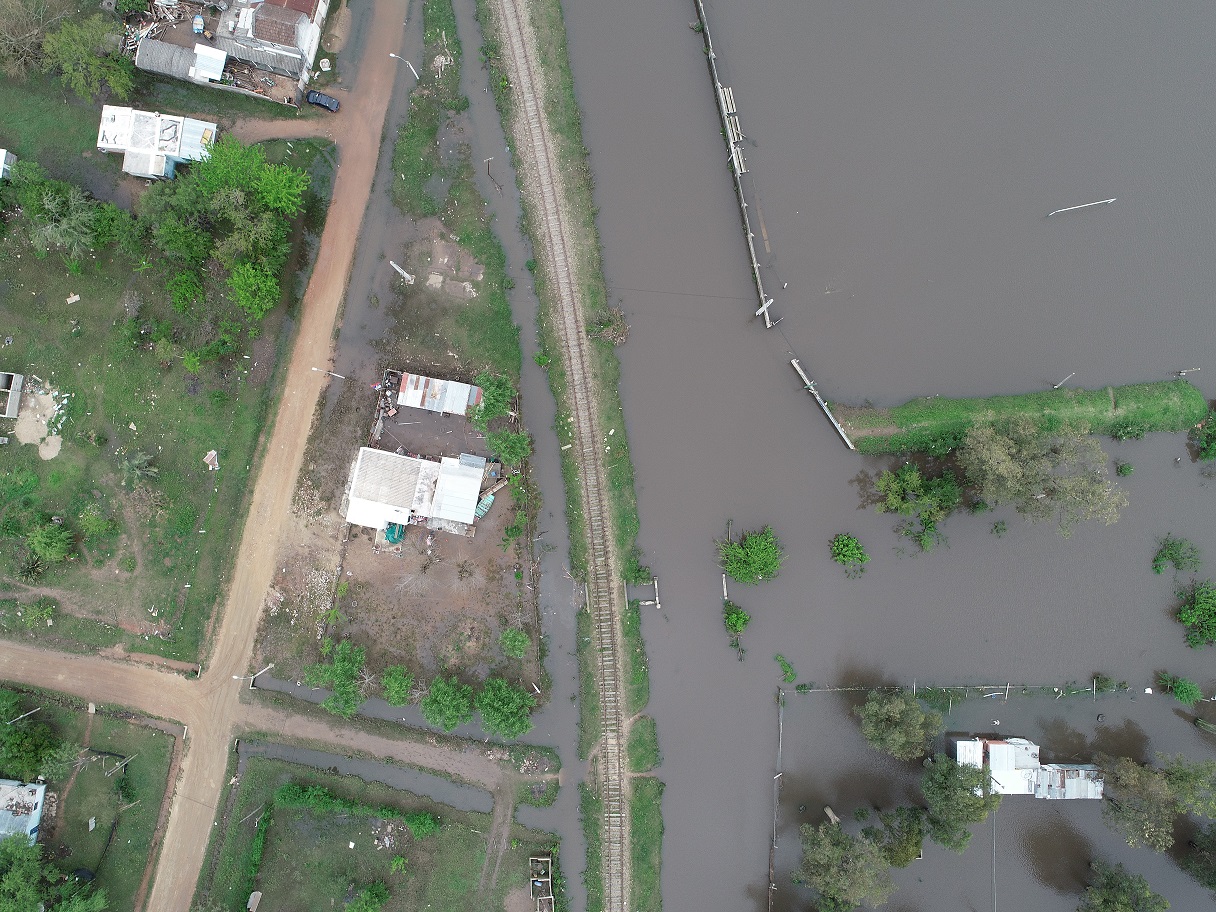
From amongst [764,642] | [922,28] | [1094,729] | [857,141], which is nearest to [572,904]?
[764,642]

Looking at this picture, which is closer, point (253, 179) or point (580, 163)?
point (253, 179)

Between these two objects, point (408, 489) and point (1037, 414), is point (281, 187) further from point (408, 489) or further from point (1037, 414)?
point (1037, 414)

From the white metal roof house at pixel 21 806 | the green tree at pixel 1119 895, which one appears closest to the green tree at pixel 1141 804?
the green tree at pixel 1119 895

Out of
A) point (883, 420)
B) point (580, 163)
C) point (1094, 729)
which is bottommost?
point (1094, 729)

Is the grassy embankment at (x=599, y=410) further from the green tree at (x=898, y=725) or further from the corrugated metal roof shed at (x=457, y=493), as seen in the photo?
the green tree at (x=898, y=725)

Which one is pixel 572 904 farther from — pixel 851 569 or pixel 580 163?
pixel 580 163

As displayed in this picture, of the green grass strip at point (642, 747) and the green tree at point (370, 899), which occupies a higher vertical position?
the green grass strip at point (642, 747)
